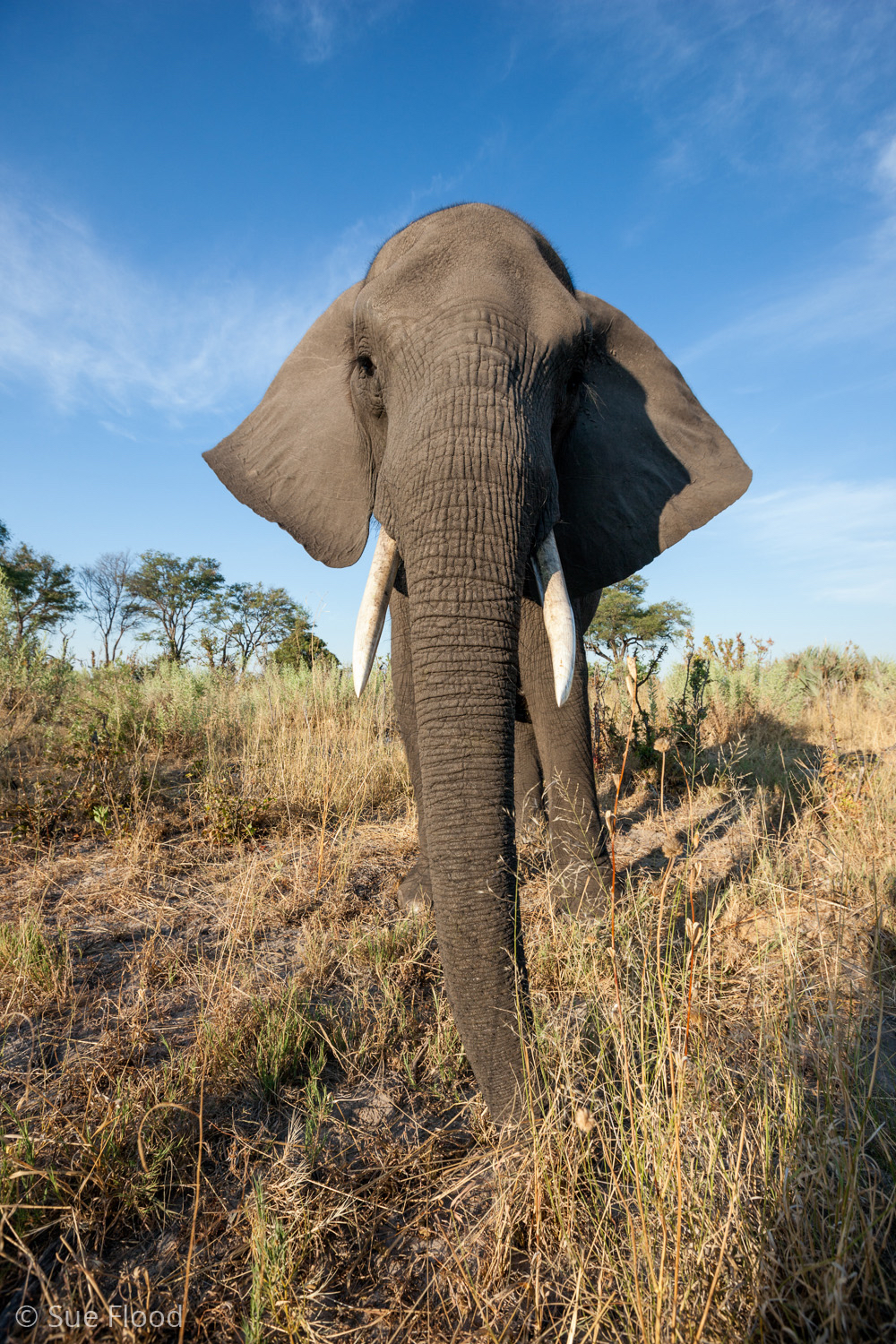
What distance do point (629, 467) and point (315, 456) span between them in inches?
72.6

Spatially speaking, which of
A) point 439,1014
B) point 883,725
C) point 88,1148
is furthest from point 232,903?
point 883,725

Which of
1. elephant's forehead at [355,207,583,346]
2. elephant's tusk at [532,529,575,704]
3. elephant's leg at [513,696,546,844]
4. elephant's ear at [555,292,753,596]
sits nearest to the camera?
elephant's tusk at [532,529,575,704]

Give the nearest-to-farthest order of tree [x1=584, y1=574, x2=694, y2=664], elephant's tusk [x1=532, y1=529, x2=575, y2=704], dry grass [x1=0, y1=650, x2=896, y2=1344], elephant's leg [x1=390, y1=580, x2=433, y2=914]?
dry grass [x1=0, y1=650, x2=896, y2=1344] → elephant's tusk [x1=532, y1=529, x2=575, y2=704] → elephant's leg [x1=390, y1=580, x2=433, y2=914] → tree [x1=584, y1=574, x2=694, y2=664]

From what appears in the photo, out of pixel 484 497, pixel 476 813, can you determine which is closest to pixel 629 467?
pixel 484 497

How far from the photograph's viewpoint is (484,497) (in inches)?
97.0

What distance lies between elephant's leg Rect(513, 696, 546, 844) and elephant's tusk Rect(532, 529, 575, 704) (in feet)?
7.07

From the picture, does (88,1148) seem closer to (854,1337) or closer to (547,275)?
(854,1337)

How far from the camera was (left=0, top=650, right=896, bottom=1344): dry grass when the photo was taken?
1434 mm

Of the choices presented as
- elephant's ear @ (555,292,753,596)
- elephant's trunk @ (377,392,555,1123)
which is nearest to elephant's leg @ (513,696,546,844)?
elephant's ear @ (555,292,753,596)

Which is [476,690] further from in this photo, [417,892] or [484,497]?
[417,892]

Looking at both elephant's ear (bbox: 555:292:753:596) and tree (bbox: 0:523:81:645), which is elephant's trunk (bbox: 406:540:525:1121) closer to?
elephant's ear (bbox: 555:292:753:596)

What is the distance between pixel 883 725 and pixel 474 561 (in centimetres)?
905

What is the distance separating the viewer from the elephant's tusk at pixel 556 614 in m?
2.51

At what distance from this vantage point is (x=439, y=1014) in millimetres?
2648
